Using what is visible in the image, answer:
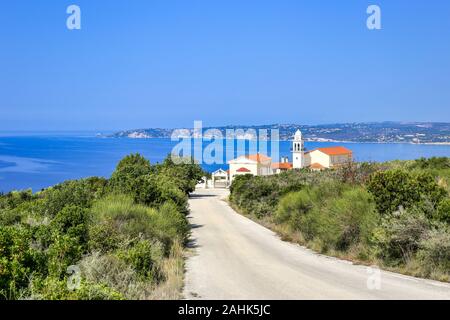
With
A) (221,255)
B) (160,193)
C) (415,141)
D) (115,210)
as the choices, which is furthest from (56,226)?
(415,141)

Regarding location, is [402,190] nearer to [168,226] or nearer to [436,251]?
[436,251]

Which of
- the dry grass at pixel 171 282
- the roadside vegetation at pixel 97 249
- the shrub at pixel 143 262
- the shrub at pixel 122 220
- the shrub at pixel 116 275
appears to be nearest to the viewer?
the roadside vegetation at pixel 97 249

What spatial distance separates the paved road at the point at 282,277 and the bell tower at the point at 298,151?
271 ft

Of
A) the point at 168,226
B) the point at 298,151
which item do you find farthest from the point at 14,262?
the point at 298,151

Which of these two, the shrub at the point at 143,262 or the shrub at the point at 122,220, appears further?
the shrub at the point at 122,220

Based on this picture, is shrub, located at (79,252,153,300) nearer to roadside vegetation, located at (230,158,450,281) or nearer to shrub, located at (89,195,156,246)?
shrub, located at (89,195,156,246)

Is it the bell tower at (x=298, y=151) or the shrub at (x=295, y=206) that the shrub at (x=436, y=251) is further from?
the bell tower at (x=298, y=151)

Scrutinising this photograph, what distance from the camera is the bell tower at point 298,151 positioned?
98812 millimetres

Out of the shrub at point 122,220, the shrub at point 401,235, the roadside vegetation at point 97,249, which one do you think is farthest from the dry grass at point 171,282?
the shrub at point 401,235

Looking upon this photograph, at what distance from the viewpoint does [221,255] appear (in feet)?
48.3

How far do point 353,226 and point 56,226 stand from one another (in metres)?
8.28

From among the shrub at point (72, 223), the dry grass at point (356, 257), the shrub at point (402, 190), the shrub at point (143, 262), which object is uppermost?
the shrub at point (402, 190)
